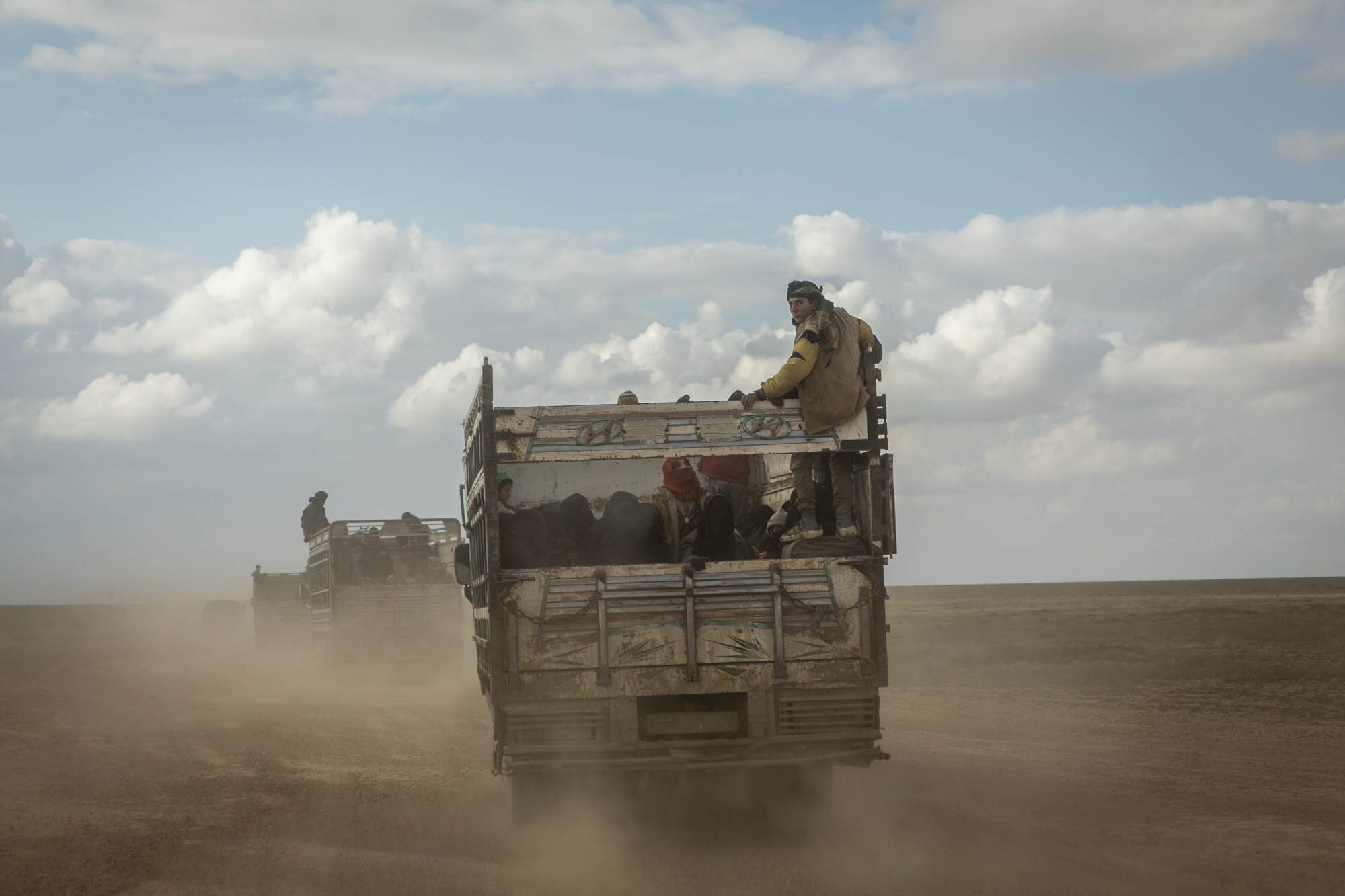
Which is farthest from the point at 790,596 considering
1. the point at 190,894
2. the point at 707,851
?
the point at 190,894

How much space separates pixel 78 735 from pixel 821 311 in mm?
11393

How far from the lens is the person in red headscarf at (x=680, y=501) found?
9.09m

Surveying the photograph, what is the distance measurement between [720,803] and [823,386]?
3.31 metres

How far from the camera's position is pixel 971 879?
6844mm

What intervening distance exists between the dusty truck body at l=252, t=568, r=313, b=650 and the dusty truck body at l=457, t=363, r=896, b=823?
2284cm

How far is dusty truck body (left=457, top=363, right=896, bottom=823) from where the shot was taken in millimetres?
7531

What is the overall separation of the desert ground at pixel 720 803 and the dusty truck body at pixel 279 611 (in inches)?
341

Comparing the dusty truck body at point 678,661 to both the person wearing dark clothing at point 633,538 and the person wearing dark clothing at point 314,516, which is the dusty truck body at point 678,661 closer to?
the person wearing dark clothing at point 633,538

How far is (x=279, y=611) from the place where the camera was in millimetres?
29750

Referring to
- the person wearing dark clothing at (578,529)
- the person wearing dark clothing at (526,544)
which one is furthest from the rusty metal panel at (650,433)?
the person wearing dark clothing at (578,529)

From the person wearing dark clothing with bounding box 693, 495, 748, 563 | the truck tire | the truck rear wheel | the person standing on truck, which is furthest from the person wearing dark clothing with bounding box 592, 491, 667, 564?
the truck rear wheel

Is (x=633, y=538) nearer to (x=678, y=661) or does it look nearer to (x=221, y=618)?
(x=678, y=661)

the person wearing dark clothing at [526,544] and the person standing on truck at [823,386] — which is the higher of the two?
the person standing on truck at [823,386]

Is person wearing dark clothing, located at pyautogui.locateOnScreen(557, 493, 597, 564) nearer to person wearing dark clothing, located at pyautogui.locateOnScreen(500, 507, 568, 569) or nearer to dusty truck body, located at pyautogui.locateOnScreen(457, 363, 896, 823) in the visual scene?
person wearing dark clothing, located at pyautogui.locateOnScreen(500, 507, 568, 569)
